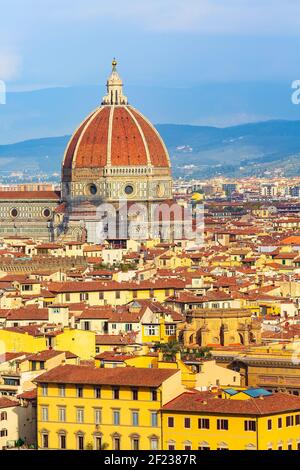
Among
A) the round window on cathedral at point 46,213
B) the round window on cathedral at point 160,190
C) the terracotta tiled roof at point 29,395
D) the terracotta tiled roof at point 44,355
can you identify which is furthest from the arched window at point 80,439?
the round window on cathedral at point 46,213

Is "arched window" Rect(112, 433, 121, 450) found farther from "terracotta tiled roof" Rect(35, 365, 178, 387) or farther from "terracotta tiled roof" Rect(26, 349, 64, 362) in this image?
"terracotta tiled roof" Rect(26, 349, 64, 362)

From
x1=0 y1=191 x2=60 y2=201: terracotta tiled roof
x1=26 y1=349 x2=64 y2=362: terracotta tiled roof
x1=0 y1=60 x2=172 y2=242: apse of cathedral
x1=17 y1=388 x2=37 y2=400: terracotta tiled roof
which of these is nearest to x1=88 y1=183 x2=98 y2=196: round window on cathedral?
x1=0 y1=60 x2=172 y2=242: apse of cathedral

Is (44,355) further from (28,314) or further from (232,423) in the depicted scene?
(28,314)

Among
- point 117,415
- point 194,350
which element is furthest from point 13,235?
point 117,415

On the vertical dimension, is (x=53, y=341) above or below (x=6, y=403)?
above

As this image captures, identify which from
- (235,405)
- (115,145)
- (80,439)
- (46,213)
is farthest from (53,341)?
(46,213)

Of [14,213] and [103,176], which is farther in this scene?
[14,213]
